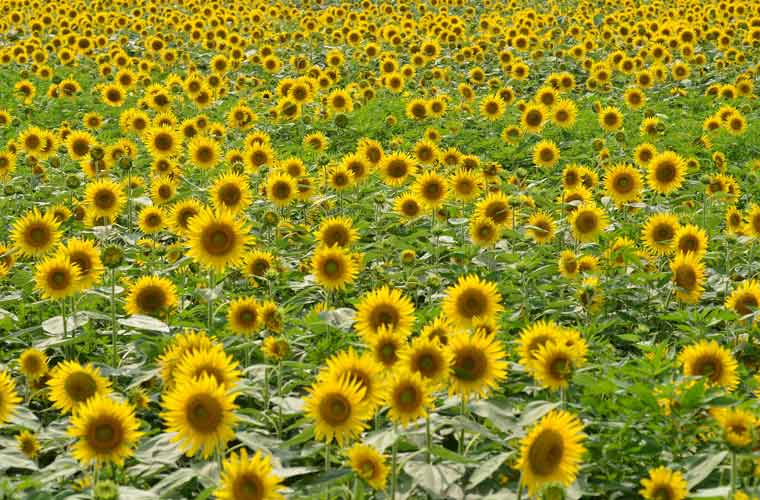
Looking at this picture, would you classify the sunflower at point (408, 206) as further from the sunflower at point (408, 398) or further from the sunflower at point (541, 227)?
the sunflower at point (408, 398)

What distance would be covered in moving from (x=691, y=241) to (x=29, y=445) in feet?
14.4

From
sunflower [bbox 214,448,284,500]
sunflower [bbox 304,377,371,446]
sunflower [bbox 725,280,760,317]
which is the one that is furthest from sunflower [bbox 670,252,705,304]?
sunflower [bbox 214,448,284,500]

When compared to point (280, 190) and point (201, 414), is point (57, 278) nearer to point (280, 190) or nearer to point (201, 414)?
point (201, 414)

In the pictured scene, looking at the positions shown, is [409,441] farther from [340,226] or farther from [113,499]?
[340,226]

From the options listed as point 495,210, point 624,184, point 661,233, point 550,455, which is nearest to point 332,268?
point 495,210

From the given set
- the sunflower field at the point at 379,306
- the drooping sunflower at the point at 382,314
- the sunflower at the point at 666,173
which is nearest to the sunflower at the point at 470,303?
the sunflower field at the point at 379,306

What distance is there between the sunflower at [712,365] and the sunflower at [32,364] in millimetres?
3289

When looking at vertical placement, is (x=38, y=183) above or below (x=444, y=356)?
above

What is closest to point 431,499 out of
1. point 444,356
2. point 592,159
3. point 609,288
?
point 444,356

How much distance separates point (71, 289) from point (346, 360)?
6.66ft

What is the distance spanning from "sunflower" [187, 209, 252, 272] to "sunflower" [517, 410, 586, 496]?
7.78 feet

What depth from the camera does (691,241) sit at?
19.6 ft

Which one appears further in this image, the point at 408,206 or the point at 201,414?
the point at 408,206

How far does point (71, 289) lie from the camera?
4.78 metres
